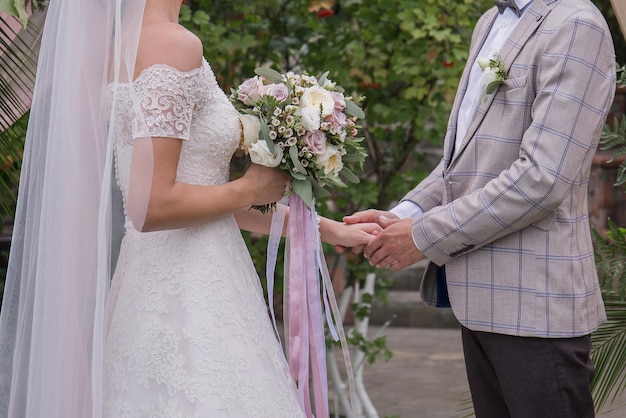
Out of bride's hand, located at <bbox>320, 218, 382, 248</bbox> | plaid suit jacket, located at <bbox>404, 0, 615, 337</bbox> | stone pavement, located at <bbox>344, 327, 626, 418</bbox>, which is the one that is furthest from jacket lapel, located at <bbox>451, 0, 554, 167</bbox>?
stone pavement, located at <bbox>344, 327, 626, 418</bbox>

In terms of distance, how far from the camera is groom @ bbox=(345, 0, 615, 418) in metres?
2.56

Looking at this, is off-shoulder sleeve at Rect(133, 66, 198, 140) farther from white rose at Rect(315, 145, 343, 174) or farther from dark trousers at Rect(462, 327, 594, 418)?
dark trousers at Rect(462, 327, 594, 418)

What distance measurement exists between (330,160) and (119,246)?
0.62 metres

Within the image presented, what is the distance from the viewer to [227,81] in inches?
207

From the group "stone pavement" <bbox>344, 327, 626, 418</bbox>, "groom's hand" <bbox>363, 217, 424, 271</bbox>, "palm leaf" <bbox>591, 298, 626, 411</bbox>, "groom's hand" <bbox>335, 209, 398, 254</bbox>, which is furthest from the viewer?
"stone pavement" <bbox>344, 327, 626, 418</bbox>

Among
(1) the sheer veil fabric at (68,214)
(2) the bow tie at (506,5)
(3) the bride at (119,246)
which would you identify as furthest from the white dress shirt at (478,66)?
(1) the sheer veil fabric at (68,214)

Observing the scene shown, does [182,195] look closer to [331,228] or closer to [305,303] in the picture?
[305,303]

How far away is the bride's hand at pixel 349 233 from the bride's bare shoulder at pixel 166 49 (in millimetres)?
862

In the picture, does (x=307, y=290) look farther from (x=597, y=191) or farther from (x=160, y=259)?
(x=597, y=191)

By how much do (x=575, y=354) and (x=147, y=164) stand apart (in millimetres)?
1237

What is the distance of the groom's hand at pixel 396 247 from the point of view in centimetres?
288

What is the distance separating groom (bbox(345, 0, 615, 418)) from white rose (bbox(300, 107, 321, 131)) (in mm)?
436

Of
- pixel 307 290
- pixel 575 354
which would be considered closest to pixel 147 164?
pixel 307 290

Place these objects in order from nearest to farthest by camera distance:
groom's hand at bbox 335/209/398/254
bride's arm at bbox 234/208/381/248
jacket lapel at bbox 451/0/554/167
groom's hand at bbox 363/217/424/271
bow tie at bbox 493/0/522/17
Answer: jacket lapel at bbox 451/0/554/167 < bow tie at bbox 493/0/522/17 < groom's hand at bbox 363/217/424/271 < bride's arm at bbox 234/208/381/248 < groom's hand at bbox 335/209/398/254
